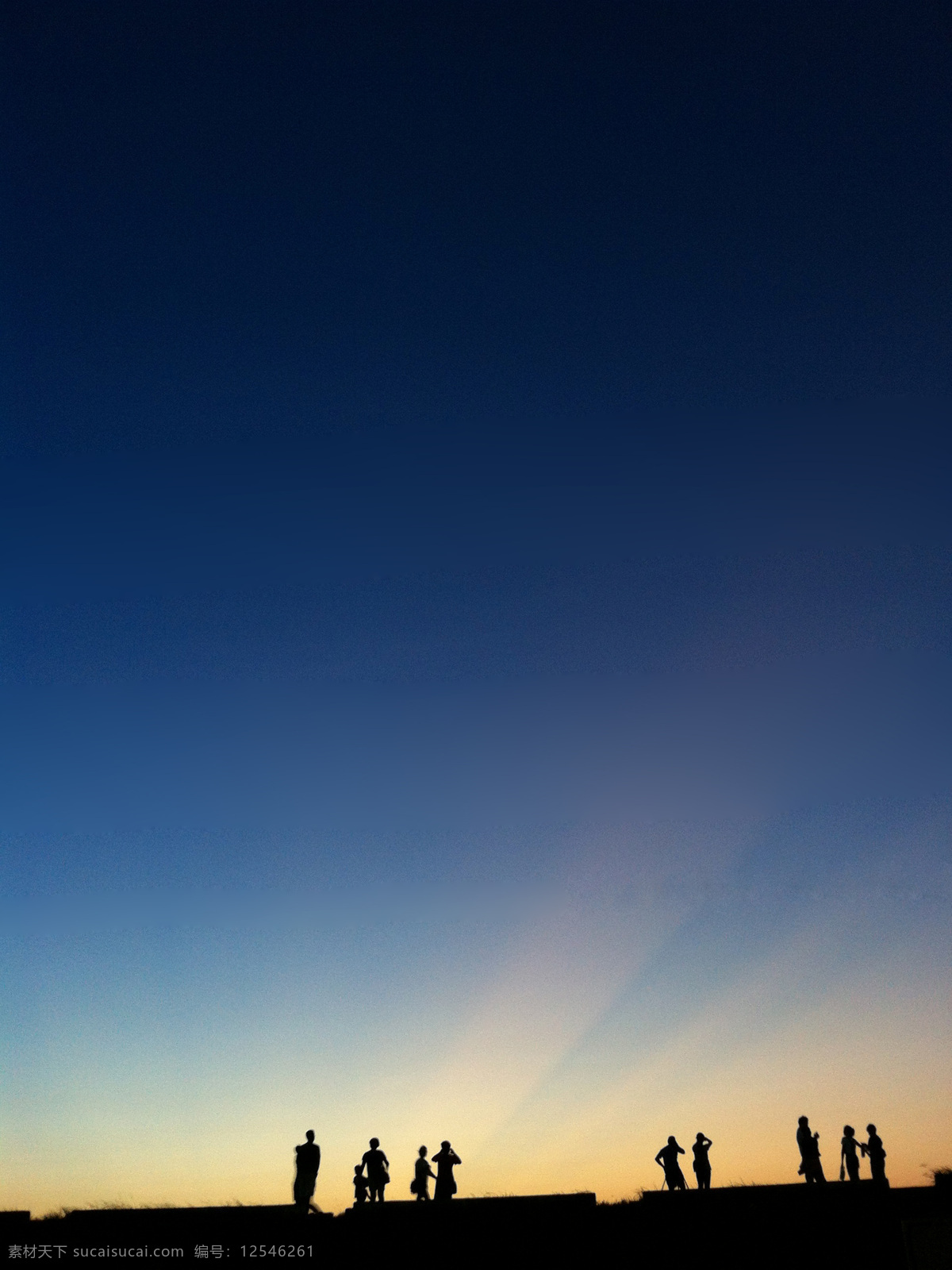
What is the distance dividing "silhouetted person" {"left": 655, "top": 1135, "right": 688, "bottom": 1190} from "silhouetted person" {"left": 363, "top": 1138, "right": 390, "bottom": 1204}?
666 cm

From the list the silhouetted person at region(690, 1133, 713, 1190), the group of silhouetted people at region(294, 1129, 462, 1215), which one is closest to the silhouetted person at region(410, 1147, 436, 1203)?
the group of silhouetted people at region(294, 1129, 462, 1215)

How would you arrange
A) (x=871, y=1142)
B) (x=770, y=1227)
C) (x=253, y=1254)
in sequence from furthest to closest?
(x=871, y=1142) → (x=770, y=1227) → (x=253, y=1254)

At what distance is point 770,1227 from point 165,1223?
11.6 m

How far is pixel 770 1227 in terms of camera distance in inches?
710

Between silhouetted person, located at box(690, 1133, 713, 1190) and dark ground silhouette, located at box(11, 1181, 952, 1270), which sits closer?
dark ground silhouette, located at box(11, 1181, 952, 1270)

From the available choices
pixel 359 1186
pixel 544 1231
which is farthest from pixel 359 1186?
→ pixel 544 1231

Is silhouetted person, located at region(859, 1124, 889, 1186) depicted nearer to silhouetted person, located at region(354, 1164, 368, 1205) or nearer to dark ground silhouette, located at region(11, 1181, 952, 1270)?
dark ground silhouette, located at region(11, 1181, 952, 1270)

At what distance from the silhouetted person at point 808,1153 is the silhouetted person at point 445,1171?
7798 mm

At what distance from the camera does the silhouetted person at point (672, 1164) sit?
21828mm

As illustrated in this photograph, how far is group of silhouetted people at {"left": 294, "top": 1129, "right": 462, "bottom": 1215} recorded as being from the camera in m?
18.7

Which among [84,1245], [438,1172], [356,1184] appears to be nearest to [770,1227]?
[438,1172]

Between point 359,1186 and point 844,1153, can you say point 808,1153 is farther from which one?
point 359,1186

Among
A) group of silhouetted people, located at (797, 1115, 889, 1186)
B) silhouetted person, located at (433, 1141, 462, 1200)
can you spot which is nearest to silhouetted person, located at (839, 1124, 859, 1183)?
group of silhouetted people, located at (797, 1115, 889, 1186)

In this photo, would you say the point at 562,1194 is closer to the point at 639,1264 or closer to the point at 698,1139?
the point at 639,1264
